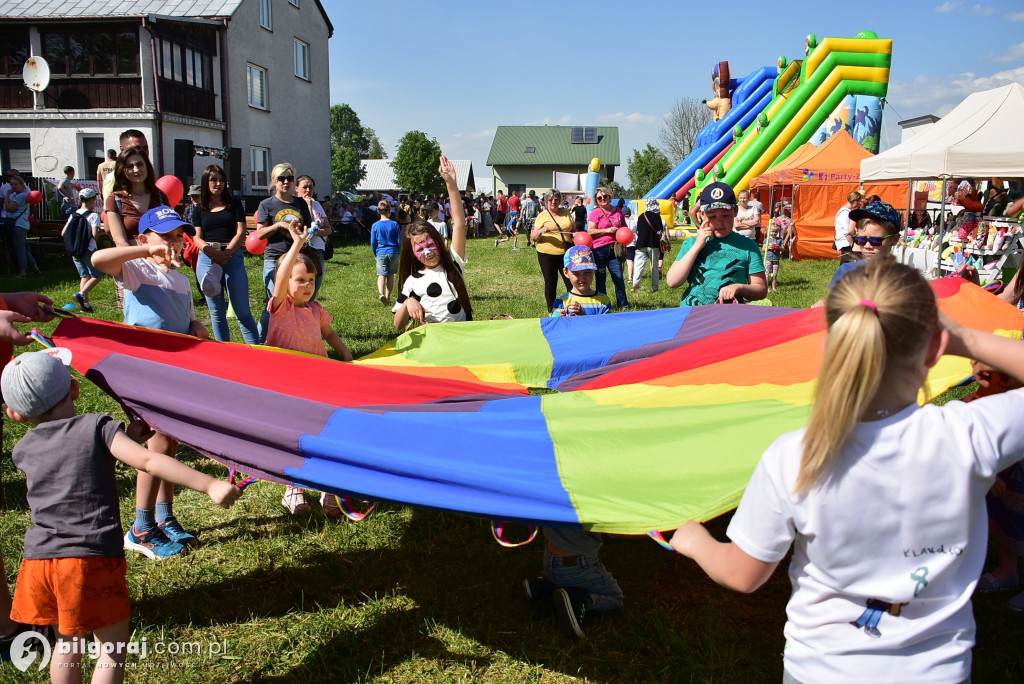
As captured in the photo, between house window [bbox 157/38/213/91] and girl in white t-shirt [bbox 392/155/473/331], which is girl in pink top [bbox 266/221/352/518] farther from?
house window [bbox 157/38/213/91]

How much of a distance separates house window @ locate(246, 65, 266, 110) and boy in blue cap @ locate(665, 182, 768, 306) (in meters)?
22.8

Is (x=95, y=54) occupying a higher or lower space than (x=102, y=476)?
higher

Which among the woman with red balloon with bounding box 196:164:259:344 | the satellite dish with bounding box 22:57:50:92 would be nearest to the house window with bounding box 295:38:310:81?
the satellite dish with bounding box 22:57:50:92

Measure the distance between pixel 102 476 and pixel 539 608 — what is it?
1741mm

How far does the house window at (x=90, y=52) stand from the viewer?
20.4 metres

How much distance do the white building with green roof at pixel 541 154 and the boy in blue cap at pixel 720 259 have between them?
50719 mm

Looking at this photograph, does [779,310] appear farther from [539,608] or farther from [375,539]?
[375,539]

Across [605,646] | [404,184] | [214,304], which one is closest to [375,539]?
[605,646]

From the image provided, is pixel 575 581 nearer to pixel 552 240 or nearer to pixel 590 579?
pixel 590 579

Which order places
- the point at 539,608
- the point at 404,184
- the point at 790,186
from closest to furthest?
the point at 539,608 → the point at 790,186 → the point at 404,184

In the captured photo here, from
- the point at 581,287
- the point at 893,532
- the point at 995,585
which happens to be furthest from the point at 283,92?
the point at 893,532

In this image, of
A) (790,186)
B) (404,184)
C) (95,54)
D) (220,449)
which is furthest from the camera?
(404,184)

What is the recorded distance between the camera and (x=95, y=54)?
20.5 meters

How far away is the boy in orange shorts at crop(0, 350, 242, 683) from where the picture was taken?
7.54 ft
